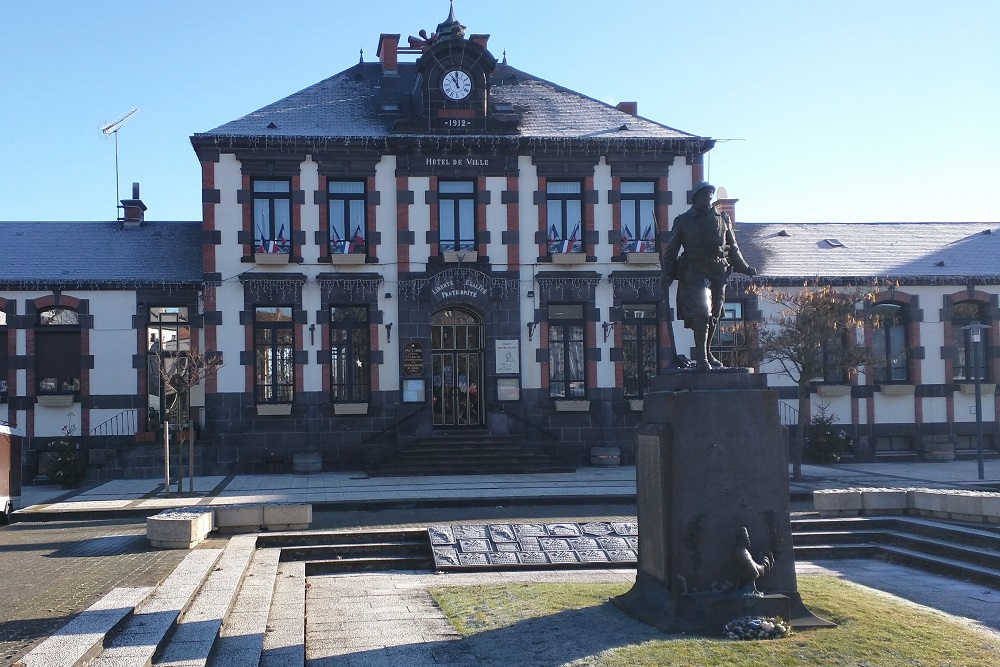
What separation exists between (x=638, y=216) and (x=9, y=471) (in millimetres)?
16375

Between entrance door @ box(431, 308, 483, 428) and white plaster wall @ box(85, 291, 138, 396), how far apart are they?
7.69m

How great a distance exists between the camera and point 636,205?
26.8 meters

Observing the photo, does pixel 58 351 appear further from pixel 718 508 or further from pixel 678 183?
pixel 718 508

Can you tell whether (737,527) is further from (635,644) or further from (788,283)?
(788,283)

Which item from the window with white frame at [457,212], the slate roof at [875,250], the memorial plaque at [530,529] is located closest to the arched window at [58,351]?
the window with white frame at [457,212]

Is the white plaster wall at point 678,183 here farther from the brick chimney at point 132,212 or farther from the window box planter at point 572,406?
the brick chimney at point 132,212

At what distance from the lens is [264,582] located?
37.7 feet

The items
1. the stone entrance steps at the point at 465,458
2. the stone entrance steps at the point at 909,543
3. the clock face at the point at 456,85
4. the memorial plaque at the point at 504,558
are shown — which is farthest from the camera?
the clock face at the point at 456,85

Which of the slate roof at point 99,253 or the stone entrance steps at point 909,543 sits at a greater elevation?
the slate roof at point 99,253

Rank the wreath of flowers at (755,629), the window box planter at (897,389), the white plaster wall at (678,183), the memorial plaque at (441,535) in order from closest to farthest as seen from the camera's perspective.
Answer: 1. the wreath of flowers at (755,629)
2. the memorial plaque at (441,535)
3. the white plaster wall at (678,183)
4. the window box planter at (897,389)

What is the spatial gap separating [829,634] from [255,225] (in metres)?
19.8

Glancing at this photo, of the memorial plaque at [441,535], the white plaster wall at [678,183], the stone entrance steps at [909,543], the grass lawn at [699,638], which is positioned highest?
the white plaster wall at [678,183]

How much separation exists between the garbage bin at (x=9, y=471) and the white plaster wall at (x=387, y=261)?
8.92 m

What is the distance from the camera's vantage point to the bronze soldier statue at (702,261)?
10141 millimetres
